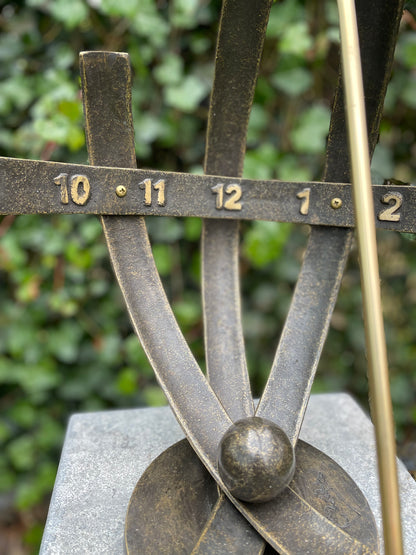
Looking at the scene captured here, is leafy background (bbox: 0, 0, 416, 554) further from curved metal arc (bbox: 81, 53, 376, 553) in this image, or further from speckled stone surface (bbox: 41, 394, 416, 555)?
curved metal arc (bbox: 81, 53, 376, 553)

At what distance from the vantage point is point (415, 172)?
5.89ft

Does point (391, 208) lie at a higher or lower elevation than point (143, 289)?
higher

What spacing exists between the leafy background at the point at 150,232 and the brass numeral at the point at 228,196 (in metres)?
0.57

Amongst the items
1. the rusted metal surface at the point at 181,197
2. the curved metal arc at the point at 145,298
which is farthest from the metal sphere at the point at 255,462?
the rusted metal surface at the point at 181,197

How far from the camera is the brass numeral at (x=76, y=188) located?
87 centimetres

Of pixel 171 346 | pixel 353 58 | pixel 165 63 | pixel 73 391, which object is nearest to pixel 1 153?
pixel 165 63

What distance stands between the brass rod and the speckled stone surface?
383 mm

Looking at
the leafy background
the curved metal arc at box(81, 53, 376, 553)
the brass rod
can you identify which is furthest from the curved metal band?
the leafy background

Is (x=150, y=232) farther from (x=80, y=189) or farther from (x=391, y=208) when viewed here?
(x=391, y=208)

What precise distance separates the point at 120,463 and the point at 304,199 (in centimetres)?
66

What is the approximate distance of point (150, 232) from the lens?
1.67 meters

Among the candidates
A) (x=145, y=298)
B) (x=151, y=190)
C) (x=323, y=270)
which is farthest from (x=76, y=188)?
(x=323, y=270)

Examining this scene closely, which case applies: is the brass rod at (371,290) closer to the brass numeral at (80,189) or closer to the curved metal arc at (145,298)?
the curved metal arc at (145,298)

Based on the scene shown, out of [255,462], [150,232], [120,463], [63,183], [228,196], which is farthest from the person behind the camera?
[150,232]
